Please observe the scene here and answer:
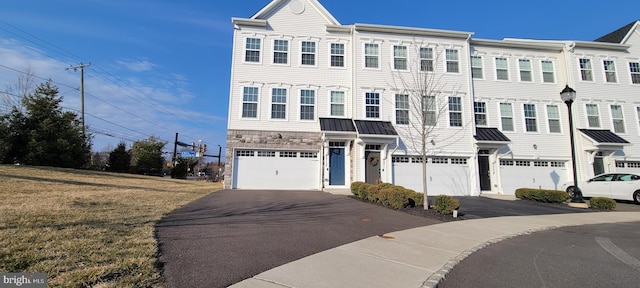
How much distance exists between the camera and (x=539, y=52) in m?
18.9

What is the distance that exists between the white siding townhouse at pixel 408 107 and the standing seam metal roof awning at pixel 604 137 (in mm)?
62

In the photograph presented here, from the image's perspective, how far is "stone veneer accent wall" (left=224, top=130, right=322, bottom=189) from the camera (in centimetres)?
1581

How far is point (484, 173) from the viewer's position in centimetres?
1727

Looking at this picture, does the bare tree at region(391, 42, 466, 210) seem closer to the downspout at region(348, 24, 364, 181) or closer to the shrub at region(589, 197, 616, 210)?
the downspout at region(348, 24, 364, 181)

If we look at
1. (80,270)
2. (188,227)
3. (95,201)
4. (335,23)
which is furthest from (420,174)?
(80,270)

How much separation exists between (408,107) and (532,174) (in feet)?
28.5

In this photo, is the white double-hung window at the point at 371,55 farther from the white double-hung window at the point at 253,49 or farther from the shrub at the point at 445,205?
the shrub at the point at 445,205

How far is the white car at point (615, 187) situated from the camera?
44.2 ft

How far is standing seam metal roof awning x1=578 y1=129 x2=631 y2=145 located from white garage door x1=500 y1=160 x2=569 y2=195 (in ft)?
6.78

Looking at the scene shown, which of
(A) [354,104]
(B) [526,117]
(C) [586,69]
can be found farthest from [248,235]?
(C) [586,69]

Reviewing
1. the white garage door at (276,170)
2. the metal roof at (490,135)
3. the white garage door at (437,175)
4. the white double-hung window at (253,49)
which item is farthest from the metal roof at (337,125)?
the metal roof at (490,135)

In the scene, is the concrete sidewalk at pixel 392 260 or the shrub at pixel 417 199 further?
the shrub at pixel 417 199

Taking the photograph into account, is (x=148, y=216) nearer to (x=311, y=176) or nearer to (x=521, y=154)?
(x=311, y=176)

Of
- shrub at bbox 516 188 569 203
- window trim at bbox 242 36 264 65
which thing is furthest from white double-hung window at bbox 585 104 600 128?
window trim at bbox 242 36 264 65
